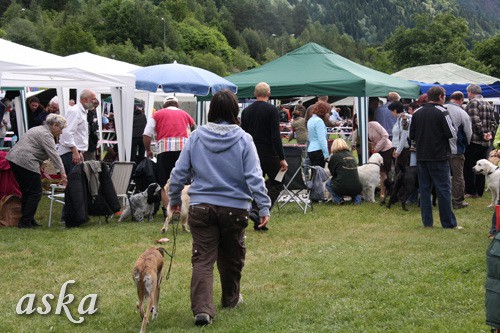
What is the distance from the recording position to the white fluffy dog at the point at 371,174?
13.0 metres

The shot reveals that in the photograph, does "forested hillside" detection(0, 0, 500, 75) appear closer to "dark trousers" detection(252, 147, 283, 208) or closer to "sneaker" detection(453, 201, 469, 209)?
"sneaker" detection(453, 201, 469, 209)

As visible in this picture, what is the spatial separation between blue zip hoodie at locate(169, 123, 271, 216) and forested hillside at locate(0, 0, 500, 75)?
4880cm

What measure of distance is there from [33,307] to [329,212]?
6.62 meters

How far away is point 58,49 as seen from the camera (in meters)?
83.4

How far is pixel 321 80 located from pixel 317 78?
18 cm

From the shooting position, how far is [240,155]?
5477mm

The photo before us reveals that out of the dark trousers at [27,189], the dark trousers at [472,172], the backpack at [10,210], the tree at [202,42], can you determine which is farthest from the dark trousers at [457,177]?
the tree at [202,42]

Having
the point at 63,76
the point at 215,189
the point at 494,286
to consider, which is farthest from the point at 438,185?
the point at 494,286

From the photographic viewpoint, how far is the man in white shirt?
10.9 m

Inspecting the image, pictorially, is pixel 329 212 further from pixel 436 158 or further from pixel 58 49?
pixel 58 49

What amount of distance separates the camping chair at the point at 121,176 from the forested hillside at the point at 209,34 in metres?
44.0

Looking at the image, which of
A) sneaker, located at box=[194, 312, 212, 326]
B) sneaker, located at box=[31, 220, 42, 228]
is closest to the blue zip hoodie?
sneaker, located at box=[194, 312, 212, 326]

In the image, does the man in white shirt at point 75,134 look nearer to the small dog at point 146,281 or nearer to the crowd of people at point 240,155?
the crowd of people at point 240,155

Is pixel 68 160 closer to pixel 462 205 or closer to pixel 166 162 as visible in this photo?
pixel 166 162
